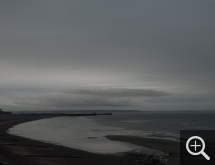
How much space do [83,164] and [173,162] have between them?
21.3 ft

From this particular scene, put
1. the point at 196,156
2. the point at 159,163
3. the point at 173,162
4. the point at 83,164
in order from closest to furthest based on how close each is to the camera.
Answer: the point at 83,164 → the point at 159,163 → the point at 173,162 → the point at 196,156

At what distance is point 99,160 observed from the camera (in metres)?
17.1

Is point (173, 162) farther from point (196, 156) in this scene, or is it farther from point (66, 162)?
point (66, 162)

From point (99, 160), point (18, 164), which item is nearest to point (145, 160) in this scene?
point (99, 160)

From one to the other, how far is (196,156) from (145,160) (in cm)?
461

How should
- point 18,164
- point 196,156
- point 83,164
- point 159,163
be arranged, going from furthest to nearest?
point 196,156 → point 159,163 → point 83,164 → point 18,164

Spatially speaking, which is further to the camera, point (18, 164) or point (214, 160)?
point (214, 160)

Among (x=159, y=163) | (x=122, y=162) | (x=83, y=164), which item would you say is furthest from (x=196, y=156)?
(x=83, y=164)

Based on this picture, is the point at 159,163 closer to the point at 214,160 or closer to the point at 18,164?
the point at 214,160

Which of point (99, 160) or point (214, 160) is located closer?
point (99, 160)

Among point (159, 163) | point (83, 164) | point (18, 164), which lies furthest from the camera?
point (159, 163)

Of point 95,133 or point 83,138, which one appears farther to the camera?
point 95,133

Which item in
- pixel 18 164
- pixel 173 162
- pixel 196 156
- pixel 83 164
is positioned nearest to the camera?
pixel 18 164

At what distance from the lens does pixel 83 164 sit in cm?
1556
